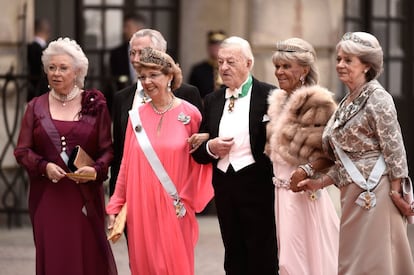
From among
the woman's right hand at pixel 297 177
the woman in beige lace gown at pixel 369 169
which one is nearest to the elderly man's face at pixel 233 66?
the woman's right hand at pixel 297 177

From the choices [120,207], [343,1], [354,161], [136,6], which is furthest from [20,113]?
[354,161]

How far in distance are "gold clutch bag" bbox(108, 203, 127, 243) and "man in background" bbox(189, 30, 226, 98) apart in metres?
5.83

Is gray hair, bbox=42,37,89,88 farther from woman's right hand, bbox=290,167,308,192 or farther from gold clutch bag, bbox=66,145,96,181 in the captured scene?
woman's right hand, bbox=290,167,308,192

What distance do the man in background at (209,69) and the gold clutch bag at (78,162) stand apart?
224 inches

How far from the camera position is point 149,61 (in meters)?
9.02

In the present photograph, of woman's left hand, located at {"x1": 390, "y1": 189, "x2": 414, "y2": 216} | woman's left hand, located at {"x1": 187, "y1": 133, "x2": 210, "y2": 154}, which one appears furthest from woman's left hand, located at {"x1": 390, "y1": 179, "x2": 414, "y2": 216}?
woman's left hand, located at {"x1": 187, "y1": 133, "x2": 210, "y2": 154}

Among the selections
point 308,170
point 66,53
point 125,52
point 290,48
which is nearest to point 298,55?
point 290,48

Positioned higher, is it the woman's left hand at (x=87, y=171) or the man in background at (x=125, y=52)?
the man in background at (x=125, y=52)

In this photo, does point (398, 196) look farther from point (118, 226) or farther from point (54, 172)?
point (54, 172)

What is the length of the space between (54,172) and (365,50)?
217cm

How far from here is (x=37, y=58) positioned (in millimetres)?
14883

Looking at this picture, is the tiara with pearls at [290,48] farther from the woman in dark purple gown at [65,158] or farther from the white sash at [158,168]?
the woman in dark purple gown at [65,158]

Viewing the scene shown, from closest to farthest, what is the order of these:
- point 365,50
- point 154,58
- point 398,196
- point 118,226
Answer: point 398,196 < point 365,50 < point 118,226 < point 154,58

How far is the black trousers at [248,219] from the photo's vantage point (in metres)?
9.22
